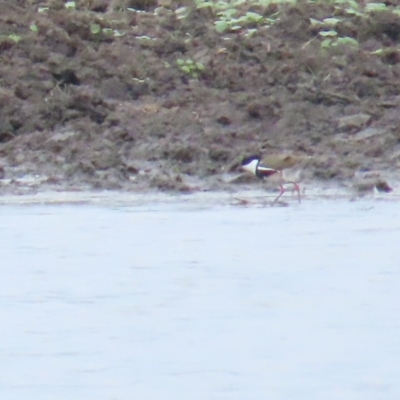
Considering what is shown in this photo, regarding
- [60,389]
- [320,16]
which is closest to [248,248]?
[60,389]

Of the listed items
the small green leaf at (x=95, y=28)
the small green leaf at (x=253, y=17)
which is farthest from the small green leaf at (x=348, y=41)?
the small green leaf at (x=95, y=28)

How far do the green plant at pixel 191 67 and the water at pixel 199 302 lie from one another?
3.41 m

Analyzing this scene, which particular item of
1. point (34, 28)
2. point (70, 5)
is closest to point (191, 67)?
point (34, 28)

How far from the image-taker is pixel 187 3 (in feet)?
51.7

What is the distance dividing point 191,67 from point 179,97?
0.70 m

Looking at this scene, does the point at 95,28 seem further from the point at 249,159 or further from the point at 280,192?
the point at 280,192

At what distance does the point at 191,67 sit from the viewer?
558 inches

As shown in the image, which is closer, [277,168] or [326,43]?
[277,168]

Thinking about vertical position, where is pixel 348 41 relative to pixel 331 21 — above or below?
below

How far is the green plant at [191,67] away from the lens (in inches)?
556

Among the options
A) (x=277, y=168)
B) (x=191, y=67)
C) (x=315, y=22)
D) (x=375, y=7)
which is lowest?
(x=277, y=168)

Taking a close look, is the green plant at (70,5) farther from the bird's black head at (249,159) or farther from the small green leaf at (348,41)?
the bird's black head at (249,159)

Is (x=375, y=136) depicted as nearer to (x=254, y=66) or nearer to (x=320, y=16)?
(x=254, y=66)

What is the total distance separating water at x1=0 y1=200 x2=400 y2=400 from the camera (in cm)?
629
